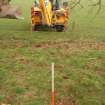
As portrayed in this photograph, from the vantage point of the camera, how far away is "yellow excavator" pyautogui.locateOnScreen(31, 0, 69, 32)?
22.6 meters

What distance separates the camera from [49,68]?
15562mm

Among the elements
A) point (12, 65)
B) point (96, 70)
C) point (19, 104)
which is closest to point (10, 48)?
point (12, 65)

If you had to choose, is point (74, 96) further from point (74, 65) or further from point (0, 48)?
point (0, 48)

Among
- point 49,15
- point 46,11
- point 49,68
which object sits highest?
point 46,11

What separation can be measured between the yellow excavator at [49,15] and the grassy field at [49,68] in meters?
1.15

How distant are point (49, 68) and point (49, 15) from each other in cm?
734

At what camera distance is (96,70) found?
51.7 ft

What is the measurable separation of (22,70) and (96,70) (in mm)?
2261

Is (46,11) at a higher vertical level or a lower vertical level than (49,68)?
higher

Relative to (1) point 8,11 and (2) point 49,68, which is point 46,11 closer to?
(1) point 8,11

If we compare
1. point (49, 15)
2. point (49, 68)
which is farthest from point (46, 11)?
point (49, 68)

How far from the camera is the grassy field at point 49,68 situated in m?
13.9

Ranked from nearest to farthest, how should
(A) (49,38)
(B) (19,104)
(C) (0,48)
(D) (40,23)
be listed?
1. (B) (19,104)
2. (C) (0,48)
3. (A) (49,38)
4. (D) (40,23)

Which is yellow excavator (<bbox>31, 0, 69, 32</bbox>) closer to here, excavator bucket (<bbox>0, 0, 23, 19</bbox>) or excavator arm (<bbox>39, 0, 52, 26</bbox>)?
excavator arm (<bbox>39, 0, 52, 26</bbox>)
